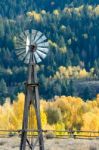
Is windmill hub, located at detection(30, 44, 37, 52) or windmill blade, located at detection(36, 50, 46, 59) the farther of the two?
windmill blade, located at detection(36, 50, 46, 59)

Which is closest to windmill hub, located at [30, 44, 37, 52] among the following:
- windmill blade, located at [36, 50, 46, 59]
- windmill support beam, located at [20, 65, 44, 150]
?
windmill blade, located at [36, 50, 46, 59]

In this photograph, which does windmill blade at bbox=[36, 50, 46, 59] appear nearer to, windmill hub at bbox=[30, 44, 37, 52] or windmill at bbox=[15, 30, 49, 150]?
windmill at bbox=[15, 30, 49, 150]

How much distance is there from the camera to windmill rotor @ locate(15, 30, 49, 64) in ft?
139

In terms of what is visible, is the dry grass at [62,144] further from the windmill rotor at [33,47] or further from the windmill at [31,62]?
the windmill rotor at [33,47]

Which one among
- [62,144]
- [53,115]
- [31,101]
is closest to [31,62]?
[31,101]

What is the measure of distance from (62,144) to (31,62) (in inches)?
437

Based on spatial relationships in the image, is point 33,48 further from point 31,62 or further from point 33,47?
point 31,62

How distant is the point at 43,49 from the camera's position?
42.4m

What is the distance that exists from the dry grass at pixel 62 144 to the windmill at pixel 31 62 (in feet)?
24.9

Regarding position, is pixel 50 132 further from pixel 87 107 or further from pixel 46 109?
pixel 87 107

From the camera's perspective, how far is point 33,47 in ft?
138

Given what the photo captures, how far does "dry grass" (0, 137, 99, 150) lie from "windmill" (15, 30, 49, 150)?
7.59 metres

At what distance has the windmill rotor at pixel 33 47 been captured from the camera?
42.3 m

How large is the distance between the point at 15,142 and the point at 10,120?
180 ft
